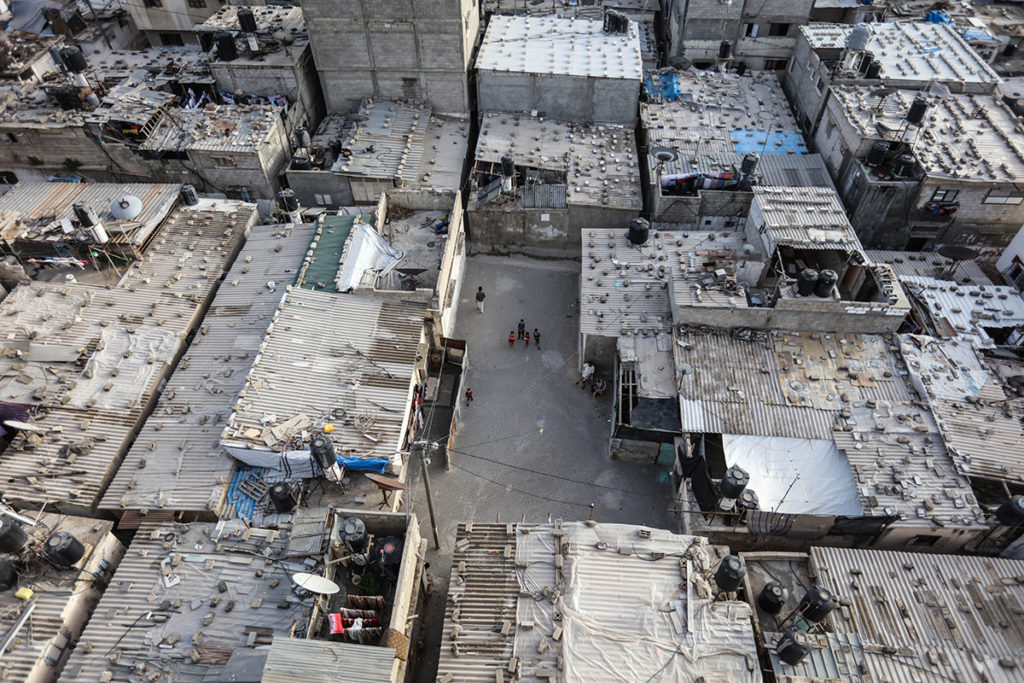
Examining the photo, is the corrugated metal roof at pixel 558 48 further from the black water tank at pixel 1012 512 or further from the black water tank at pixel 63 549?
the black water tank at pixel 63 549

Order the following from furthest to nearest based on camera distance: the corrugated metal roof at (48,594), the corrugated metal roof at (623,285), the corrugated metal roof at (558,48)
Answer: the corrugated metal roof at (558,48), the corrugated metal roof at (623,285), the corrugated metal roof at (48,594)

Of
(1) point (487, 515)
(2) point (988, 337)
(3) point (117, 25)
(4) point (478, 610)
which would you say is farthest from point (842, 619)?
(3) point (117, 25)

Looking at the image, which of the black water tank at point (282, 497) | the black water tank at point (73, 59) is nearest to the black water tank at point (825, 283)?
the black water tank at point (282, 497)

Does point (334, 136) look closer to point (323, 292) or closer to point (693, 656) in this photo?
point (323, 292)

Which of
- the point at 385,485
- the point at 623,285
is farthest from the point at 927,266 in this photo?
the point at 385,485

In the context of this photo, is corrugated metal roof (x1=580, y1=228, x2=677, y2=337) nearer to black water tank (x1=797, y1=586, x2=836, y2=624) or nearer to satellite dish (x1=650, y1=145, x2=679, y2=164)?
satellite dish (x1=650, y1=145, x2=679, y2=164)

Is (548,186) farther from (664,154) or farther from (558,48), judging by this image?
(558,48)

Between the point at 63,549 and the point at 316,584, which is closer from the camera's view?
the point at 316,584
